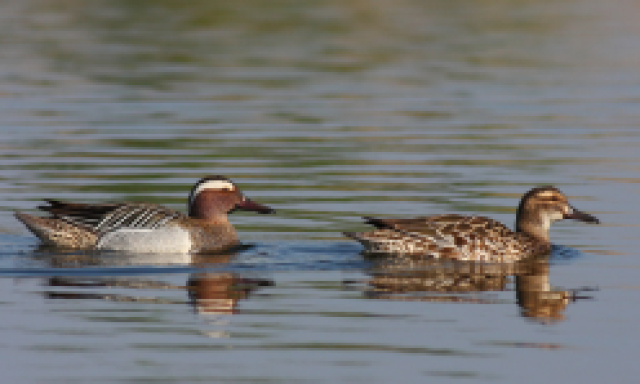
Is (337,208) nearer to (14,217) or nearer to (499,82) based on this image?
(14,217)

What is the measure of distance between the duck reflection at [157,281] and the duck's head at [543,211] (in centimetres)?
311

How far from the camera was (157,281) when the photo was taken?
42.8 feet

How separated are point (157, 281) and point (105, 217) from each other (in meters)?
2.21

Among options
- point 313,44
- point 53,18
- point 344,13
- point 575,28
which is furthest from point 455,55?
point 53,18

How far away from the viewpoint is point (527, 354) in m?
10.2

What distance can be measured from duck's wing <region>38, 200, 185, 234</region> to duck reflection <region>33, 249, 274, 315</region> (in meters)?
0.37

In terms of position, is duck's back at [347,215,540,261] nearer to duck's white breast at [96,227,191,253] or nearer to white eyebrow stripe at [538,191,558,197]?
white eyebrow stripe at [538,191,558,197]

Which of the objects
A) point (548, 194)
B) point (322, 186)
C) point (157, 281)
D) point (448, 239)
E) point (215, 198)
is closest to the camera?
point (157, 281)

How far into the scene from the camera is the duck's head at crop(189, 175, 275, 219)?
15.6 m

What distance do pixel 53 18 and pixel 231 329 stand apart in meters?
41.4

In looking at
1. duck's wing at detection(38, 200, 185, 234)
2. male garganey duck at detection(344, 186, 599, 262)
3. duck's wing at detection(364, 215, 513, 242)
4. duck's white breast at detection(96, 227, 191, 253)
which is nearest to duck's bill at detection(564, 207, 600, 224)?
male garganey duck at detection(344, 186, 599, 262)

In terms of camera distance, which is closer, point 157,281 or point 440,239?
point 157,281

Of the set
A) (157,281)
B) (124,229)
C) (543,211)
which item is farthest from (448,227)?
(124,229)

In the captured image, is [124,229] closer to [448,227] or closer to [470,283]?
[448,227]
